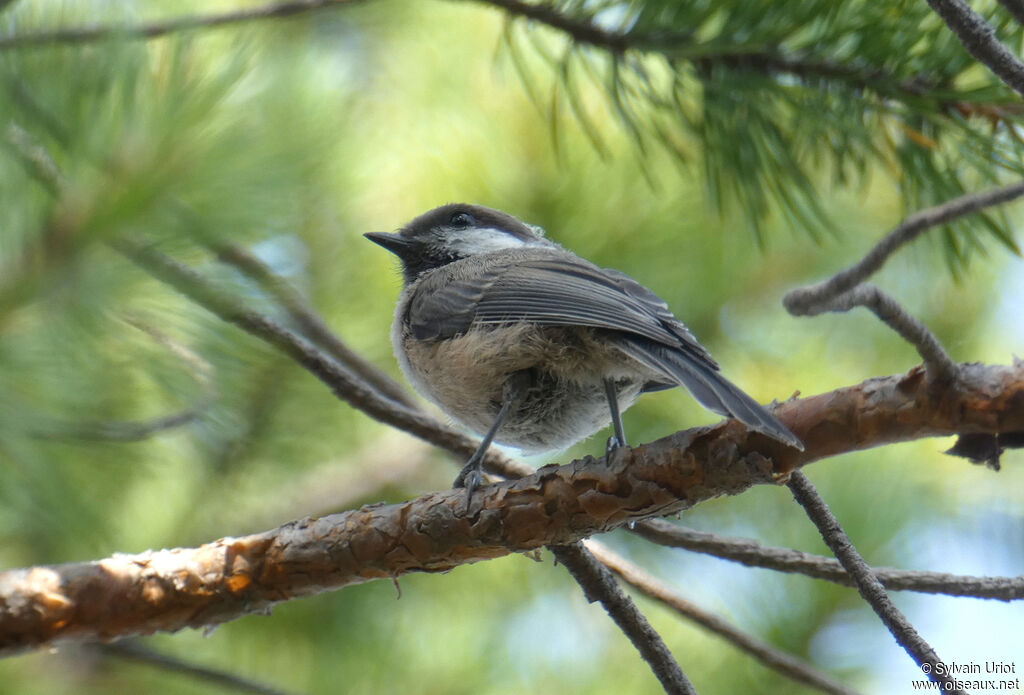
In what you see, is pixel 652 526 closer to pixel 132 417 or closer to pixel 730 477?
pixel 730 477

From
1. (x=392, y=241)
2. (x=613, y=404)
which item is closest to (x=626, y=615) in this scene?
(x=613, y=404)

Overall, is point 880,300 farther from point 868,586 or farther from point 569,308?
point 569,308

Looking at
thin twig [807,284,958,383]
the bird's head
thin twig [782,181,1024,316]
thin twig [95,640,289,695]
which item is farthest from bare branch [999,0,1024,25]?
thin twig [95,640,289,695]

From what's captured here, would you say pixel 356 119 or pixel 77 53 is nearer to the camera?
pixel 77 53

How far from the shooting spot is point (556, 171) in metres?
3.00

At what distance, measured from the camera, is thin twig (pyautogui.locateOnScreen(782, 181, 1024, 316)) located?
3.75 feet

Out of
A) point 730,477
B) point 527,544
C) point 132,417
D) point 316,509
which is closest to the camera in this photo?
point 730,477

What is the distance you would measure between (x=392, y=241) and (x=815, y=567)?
1472 millimetres

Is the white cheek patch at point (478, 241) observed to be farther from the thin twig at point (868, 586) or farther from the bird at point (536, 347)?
the thin twig at point (868, 586)

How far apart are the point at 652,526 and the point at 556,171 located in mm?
1517

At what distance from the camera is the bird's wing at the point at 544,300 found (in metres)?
1.86

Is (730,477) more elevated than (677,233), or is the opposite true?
(677,233)

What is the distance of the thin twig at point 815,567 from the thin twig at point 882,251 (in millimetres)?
566

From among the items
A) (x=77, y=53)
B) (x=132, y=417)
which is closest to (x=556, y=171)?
(x=132, y=417)
